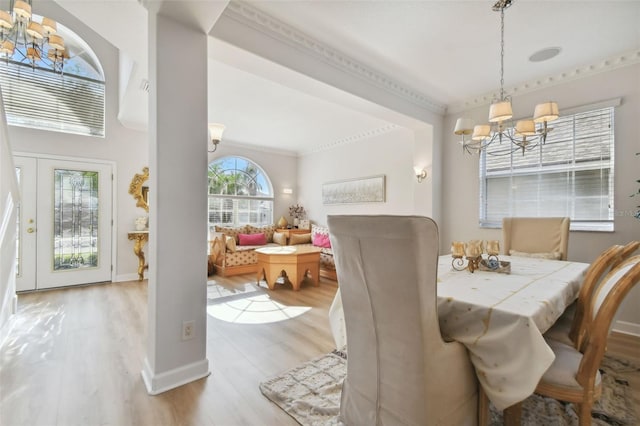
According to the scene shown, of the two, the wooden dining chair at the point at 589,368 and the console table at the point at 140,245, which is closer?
the wooden dining chair at the point at 589,368

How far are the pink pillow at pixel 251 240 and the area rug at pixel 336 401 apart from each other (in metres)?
3.98

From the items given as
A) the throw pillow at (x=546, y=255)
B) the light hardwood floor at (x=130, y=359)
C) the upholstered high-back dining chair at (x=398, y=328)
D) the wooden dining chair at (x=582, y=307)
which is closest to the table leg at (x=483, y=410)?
the upholstered high-back dining chair at (x=398, y=328)

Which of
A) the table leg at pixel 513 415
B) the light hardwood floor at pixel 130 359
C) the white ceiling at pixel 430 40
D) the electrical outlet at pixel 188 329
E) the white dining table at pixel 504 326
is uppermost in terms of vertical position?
the white ceiling at pixel 430 40

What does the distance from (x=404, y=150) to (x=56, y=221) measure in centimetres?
563

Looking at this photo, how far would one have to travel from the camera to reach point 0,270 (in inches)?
91.8

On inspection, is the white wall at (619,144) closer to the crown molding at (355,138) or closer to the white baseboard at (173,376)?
the crown molding at (355,138)

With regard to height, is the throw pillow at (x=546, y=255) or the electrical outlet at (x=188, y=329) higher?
the throw pillow at (x=546, y=255)

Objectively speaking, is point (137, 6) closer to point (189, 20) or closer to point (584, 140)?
point (189, 20)

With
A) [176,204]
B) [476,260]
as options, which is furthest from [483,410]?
[176,204]

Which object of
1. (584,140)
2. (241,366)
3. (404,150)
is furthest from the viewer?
(404,150)

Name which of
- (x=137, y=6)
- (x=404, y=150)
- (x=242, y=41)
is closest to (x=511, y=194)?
(x=404, y=150)

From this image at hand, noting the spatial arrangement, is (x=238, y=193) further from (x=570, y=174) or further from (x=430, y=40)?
(x=570, y=174)

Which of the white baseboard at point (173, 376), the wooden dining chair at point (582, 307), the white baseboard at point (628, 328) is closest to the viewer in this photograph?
the wooden dining chair at point (582, 307)

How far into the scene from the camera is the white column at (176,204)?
5.74ft
